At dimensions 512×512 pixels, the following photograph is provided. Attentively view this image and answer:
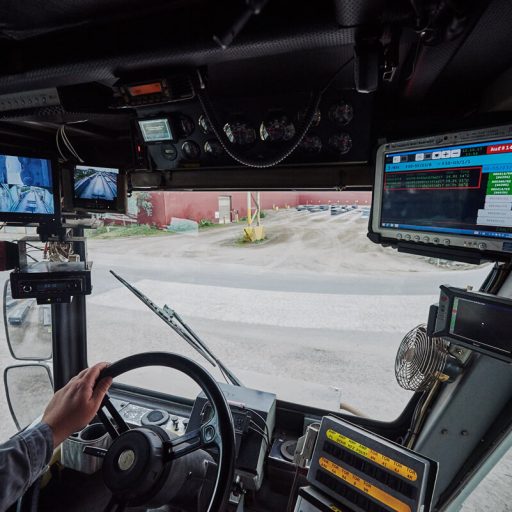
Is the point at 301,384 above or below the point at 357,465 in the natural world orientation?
below

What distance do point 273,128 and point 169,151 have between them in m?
0.71

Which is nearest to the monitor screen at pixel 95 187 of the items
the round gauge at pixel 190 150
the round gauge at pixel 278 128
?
the round gauge at pixel 190 150

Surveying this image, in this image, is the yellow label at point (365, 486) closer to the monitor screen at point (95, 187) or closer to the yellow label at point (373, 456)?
the yellow label at point (373, 456)

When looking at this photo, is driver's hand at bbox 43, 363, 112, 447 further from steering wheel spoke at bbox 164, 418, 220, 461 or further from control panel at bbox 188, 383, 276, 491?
control panel at bbox 188, 383, 276, 491

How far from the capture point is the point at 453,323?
1144 millimetres

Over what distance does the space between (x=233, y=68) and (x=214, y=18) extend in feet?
1.46

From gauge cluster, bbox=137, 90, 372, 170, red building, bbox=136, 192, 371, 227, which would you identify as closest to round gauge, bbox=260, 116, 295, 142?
gauge cluster, bbox=137, 90, 372, 170

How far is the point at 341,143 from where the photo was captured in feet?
5.31

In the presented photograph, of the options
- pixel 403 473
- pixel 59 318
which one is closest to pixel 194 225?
pixel 59 318

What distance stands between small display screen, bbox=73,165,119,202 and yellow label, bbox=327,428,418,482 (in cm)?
191

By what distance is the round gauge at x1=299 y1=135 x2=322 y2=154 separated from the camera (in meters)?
1.65

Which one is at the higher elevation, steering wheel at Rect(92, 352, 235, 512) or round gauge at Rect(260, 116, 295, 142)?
round gauge at Rect(260, 116, 295, 142)

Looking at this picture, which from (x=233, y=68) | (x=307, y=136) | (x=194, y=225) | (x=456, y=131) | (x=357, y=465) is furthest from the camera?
(x=194, y=225)

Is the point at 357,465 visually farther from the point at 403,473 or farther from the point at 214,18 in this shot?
the point at 214,18
